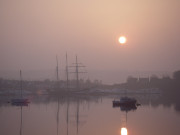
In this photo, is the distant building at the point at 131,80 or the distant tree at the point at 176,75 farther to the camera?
the distant building at the point at 131,80

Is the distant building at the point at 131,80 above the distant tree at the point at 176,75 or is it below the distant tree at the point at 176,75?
below

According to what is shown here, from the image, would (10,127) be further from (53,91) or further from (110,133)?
(53,91)

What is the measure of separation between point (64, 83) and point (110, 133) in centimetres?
10037

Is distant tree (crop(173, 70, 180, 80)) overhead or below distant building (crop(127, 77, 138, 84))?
overhead

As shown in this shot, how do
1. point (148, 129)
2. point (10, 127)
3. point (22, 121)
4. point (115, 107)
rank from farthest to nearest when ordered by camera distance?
point (115, 107) < point (22, 121) < point (10, 127) < point (148, 129)

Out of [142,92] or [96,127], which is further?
[142,92]

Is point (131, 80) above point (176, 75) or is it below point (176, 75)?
below

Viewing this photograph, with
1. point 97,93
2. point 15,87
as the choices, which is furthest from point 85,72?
point 15,87

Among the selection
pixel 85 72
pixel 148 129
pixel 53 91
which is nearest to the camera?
pixel 148 129

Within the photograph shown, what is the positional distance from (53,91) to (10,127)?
71.6m

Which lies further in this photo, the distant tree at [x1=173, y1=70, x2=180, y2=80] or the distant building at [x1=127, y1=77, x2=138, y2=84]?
the distant building at [x1=127, y1=77, x2=138, y2=84]

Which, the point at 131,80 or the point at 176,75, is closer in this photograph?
the point at 176,75

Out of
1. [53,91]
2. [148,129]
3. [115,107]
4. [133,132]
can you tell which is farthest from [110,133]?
[53,91]

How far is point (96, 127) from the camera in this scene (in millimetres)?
31750
